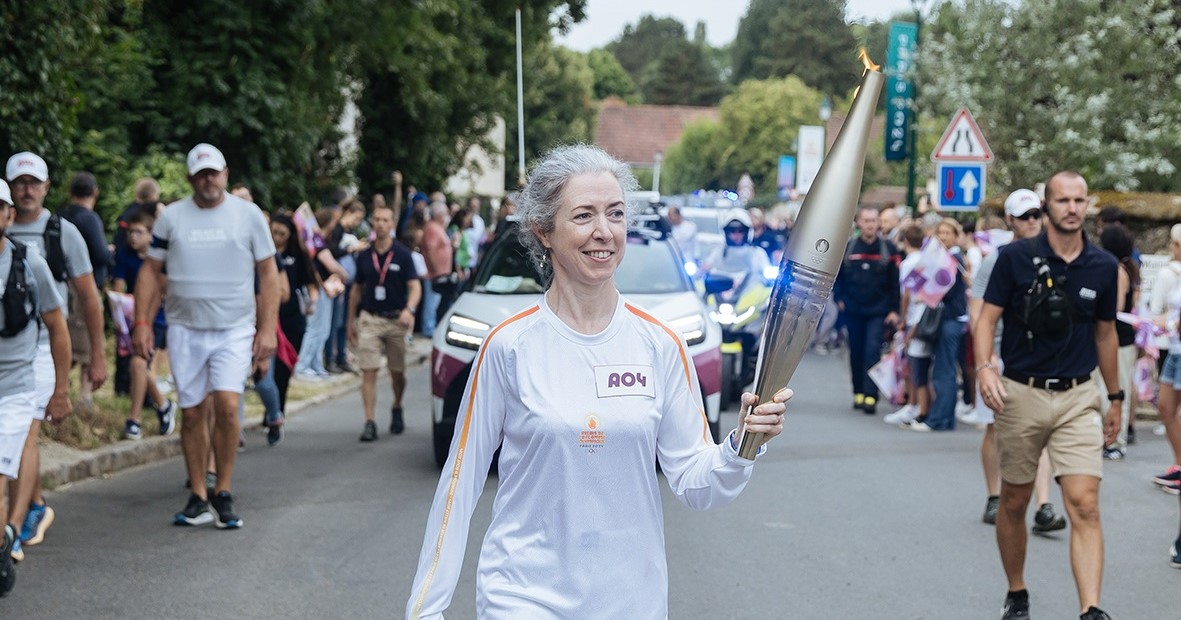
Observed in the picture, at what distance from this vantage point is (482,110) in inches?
1270

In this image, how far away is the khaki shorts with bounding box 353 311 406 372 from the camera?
12570 millimetres

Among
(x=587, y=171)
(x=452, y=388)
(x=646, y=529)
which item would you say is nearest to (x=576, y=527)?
(x=646, y=529)

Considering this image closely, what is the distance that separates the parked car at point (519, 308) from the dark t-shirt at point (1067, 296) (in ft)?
10.9

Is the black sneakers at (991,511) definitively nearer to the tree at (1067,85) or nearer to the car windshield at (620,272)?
the car windshield at (620,272)

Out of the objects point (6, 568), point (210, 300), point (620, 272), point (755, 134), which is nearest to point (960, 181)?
point (620, 272)

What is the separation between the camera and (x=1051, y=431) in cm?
675

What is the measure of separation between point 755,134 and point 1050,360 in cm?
7385

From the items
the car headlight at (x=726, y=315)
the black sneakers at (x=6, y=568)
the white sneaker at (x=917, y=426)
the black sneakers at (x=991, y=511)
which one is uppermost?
the car headlight at (x=726, y=315)

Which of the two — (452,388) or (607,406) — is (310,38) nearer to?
(452,388)

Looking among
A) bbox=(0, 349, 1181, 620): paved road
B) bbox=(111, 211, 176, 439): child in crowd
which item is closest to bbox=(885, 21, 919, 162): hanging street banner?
bbox=(0, 349, 1181, 620): paved road

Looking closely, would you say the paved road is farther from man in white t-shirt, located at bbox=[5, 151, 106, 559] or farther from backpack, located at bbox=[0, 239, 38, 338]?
backpack, located at bbox=[0, 239, 38, 338]

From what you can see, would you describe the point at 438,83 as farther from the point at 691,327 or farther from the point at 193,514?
the point at 193,514

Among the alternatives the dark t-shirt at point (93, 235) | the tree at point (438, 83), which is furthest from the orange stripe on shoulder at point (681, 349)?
the tree at point (438, 83)

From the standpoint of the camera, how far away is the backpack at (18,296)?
21.7ft
